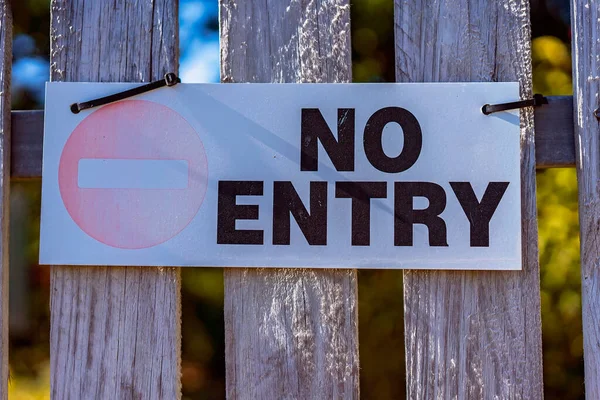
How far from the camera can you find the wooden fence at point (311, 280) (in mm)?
1354

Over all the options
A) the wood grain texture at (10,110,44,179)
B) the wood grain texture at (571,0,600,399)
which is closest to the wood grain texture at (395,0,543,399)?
the wood grain texture at (571,0,600,399)

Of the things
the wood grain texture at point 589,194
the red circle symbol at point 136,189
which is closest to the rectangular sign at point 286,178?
the red circle symbol at point 136,189

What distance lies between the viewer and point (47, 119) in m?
1.38

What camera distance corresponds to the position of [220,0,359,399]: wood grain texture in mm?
1353

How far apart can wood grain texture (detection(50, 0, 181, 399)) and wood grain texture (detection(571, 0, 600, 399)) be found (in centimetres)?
95

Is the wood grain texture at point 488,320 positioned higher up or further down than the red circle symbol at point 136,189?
further down

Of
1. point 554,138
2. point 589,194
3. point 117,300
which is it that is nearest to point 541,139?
point 554,138

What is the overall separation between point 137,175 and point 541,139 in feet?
3.12

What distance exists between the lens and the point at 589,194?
1356 millimetres

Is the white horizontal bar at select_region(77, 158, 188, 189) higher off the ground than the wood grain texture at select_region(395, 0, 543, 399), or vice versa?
the white horizontal bar at select_region(77, 158, 188, 189)

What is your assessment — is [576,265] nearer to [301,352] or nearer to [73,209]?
[301,352]

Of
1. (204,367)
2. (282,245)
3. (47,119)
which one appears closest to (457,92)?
(282,245)

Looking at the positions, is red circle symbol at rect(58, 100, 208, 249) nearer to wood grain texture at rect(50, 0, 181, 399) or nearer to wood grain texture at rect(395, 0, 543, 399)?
wood grain texture at rect(50, 0, 181, 399)

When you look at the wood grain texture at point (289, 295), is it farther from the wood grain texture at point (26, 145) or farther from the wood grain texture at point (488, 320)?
the wood grain texture at point (26, 145)
